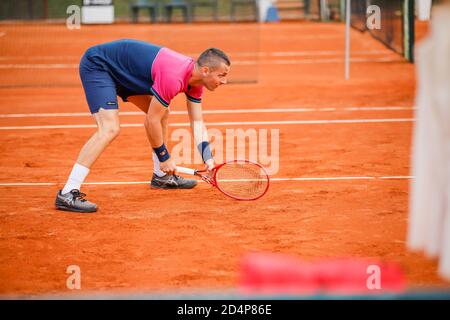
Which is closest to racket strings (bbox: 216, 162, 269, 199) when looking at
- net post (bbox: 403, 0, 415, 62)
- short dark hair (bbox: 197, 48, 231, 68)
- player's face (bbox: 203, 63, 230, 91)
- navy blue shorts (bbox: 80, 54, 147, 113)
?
player's face (bbox: 203, 63, 230, 91)

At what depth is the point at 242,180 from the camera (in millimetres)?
7621

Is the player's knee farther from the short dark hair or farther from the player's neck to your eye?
the short dark hair

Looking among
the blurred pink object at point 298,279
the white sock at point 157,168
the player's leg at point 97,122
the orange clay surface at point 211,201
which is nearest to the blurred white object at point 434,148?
the blurred pink object at point 298,279

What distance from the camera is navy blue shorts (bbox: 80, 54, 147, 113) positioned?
725 cm

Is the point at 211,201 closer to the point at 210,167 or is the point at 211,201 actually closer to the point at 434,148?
the point at 210,167

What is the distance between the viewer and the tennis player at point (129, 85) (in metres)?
7.06

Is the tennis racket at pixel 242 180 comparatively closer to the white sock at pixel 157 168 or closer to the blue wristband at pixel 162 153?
the blue wristband at pixel 162 153

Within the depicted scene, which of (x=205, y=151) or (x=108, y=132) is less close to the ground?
(x=108, y=132)

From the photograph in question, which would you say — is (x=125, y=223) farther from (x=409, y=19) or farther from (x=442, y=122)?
(x=409, y=19)

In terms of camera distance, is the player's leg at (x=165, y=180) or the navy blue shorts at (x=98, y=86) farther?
the player's leg at (x=165, y=180)

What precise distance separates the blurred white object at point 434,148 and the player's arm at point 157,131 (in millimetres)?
3562

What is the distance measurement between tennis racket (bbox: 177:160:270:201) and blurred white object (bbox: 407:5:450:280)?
3707 millimetres

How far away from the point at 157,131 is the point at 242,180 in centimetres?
91

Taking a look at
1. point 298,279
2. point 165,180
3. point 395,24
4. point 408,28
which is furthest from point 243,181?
point 395,24
